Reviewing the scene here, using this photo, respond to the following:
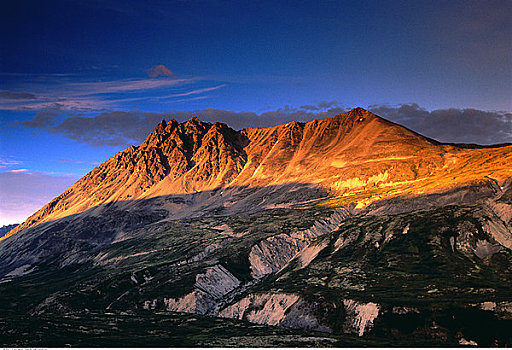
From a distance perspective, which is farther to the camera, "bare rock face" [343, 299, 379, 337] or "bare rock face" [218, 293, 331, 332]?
"bare rock face" [218, 293, 331, 332]

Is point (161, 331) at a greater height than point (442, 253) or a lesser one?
lesser

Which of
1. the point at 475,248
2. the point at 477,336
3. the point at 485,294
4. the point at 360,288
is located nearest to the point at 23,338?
the point at 360,288

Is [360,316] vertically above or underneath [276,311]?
above

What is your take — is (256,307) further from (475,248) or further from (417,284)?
(475,248)

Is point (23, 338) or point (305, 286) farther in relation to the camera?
point (305, 286)

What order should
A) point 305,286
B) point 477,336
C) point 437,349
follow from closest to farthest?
point 437,349 < point 477,336 < point 305,286

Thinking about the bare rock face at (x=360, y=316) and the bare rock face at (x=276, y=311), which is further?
the bare rock face at (x=276, y=311)

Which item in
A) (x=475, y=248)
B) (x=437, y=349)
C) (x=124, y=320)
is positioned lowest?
(x=124, y=320)

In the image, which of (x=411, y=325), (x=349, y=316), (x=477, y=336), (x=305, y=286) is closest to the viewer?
(x=477, y=336)

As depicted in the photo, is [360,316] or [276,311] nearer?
[360,316]

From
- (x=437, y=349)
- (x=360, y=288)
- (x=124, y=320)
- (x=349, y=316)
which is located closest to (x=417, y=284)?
(x=360, y=288)
